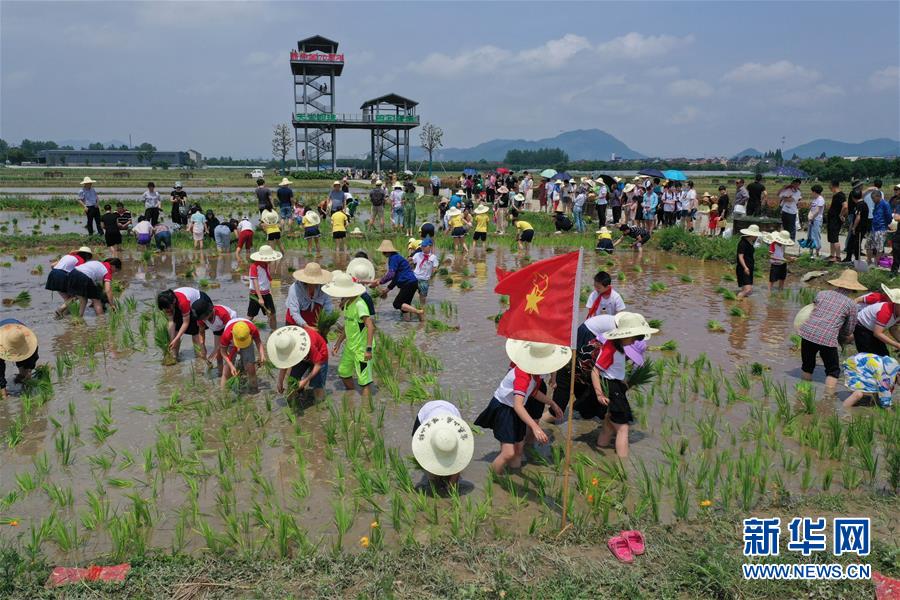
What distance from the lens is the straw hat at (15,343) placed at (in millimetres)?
6922

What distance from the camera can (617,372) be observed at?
5.90 m

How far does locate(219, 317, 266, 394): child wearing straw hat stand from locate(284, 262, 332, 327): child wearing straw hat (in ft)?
2.04

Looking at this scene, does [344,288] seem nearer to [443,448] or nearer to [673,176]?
[443,448]

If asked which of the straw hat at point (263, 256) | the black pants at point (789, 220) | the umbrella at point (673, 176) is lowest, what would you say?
the straw hat at point (263, 256)

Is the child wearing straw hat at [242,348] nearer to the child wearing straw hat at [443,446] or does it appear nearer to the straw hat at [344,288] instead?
the straw hat at [344,288]

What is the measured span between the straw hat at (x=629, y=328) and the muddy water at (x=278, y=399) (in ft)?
3.99

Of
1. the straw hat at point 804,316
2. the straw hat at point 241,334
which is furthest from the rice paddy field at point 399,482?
the straw hat at point 804,316

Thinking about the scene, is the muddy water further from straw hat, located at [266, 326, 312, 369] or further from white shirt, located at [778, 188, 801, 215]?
white shirt, located at [778, 188, 801, 215]

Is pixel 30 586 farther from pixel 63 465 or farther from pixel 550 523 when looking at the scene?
pixel 550 523

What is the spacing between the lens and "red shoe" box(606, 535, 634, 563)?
4.33 metres

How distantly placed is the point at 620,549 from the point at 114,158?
156 metres

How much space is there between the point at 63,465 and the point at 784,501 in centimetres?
635

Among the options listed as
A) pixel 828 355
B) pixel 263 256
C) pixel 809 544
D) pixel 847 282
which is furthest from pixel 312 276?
pixel 847 282

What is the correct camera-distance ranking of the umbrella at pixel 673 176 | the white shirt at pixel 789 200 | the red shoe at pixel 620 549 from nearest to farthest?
1. the red shoe at pixel 620 549
2. the white shirt at pixel 789 200
3. the umbrella at pixel 673 176
